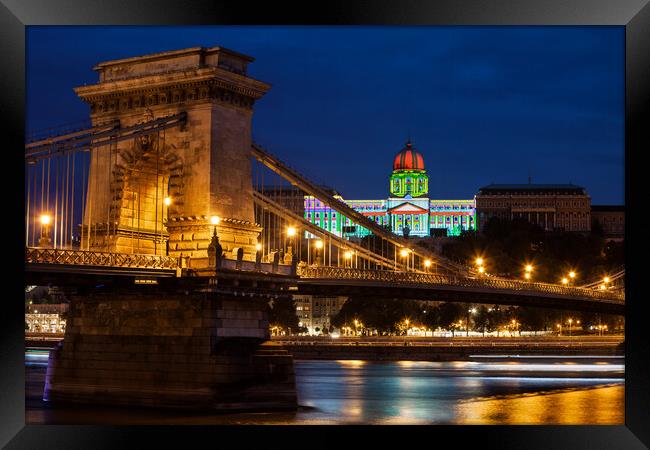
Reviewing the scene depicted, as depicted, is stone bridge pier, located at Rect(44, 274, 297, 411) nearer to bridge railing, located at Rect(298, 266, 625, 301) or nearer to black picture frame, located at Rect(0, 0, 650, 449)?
bridge railing, located at Rect(298, 266, 625, 301)

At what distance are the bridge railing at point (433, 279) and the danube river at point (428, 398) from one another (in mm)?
5502

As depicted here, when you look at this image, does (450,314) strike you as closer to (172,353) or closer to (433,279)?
(433,279)

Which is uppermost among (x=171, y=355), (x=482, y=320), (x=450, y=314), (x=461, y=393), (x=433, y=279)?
(x=433, y=279)

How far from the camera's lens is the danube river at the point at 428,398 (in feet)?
149

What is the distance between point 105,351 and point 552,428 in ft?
77.5

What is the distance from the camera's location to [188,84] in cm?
4897

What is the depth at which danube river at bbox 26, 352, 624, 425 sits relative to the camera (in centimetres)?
4538

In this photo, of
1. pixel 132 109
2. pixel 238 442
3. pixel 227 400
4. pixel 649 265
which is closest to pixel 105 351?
pixel 227 400

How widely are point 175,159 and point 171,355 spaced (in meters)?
8.36

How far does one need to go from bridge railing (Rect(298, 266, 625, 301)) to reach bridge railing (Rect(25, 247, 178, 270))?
11.3 metres

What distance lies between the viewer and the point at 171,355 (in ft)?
152
